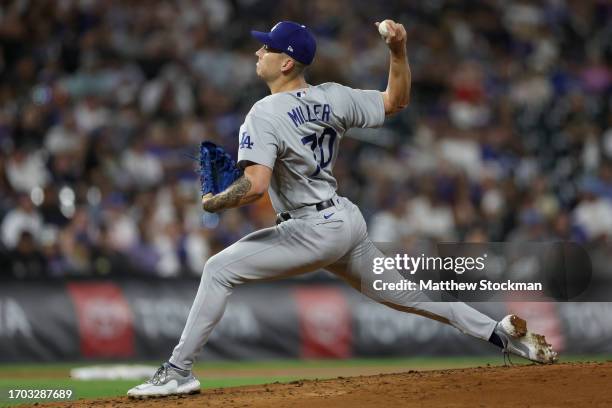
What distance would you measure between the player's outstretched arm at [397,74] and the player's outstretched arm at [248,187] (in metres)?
1.02

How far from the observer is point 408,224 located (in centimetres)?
1179

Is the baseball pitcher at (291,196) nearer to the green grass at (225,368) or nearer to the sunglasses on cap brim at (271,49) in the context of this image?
the sunglasses on cap brim at (271,49)

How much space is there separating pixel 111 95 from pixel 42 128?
1.14 meters

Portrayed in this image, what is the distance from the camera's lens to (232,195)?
515 centimetres

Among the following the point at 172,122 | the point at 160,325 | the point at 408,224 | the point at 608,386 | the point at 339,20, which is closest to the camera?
the point at 608,386

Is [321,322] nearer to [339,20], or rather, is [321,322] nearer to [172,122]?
[172,122]

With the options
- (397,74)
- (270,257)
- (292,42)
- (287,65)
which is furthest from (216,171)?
(397,74)

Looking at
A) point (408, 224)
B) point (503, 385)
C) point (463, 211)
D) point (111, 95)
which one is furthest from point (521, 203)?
point (503, 385)

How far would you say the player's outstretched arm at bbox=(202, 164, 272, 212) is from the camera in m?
5.12

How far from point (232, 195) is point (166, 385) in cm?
116

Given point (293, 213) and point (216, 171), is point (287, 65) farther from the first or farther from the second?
point (293, 213)

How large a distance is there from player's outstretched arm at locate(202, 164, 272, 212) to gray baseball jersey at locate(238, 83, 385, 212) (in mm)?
49

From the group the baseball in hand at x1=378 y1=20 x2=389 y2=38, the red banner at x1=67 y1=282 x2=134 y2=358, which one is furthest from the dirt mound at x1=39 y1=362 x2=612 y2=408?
the red banner at x1=67 y1=282 x2=134 y2=358

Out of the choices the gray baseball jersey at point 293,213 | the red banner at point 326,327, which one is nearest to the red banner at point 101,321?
the red banner at point 326,327
